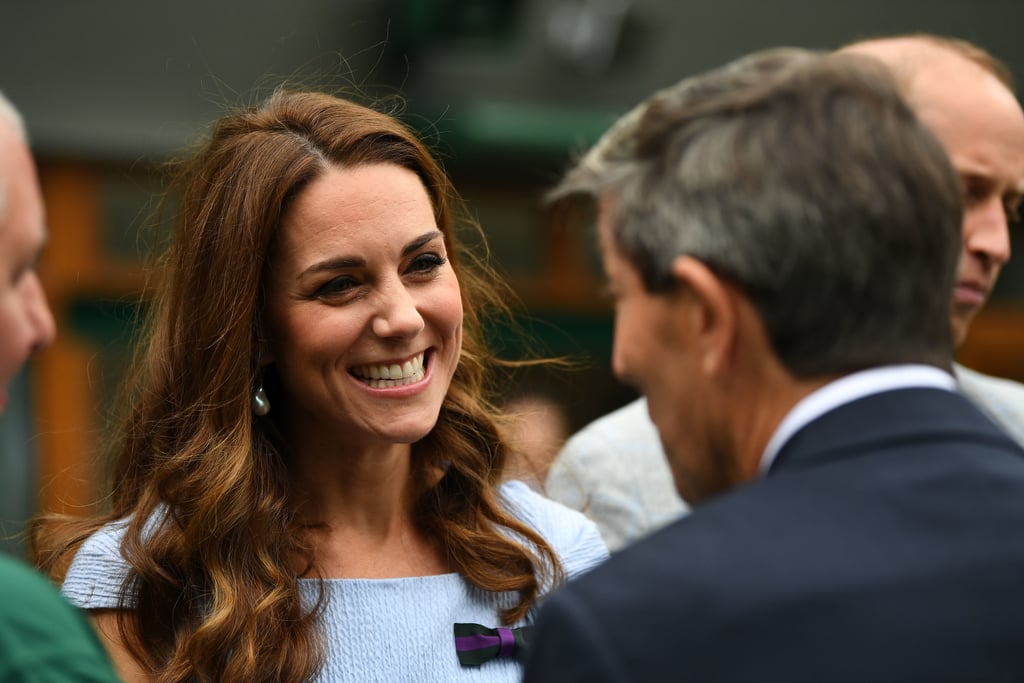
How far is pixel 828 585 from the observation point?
1471mm

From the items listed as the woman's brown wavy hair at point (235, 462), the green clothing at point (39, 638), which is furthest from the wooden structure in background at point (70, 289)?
the green clothing at point (39, 638)

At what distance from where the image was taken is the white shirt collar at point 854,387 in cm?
165

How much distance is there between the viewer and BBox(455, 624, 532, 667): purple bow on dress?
108 inches

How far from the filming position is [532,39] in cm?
832

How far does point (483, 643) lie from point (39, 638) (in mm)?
Answer: 1359

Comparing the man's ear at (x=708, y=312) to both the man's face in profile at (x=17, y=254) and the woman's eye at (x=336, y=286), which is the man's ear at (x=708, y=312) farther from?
the woman's eye at (x=336, y=286)

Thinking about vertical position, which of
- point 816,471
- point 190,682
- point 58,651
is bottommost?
point 190,682

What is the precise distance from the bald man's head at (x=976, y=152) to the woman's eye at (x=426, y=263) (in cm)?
110

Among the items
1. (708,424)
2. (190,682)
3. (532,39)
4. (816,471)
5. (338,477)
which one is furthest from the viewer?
(532,39)

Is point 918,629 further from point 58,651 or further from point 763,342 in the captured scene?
point 58,651

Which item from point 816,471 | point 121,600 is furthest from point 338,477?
point 816,471

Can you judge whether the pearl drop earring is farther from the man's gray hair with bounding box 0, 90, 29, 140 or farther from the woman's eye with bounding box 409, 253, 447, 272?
the man's gray hair with bounding box 0, 90, 29, 140

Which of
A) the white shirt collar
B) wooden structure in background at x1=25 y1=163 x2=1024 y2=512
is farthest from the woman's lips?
wooden structure in background at x1=25 y1=163 x2=1024 y2=512

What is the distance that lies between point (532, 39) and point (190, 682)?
6309 mm
